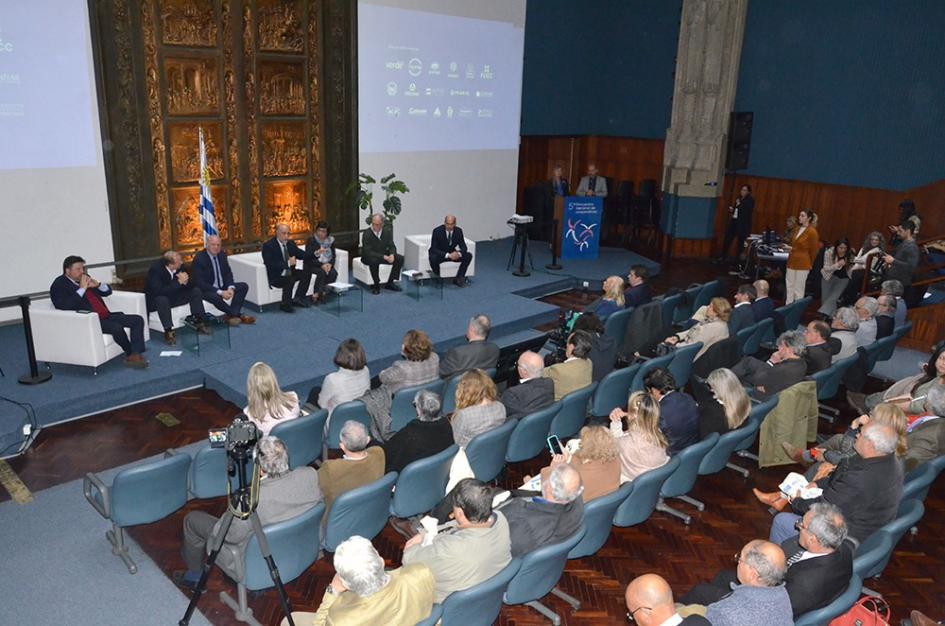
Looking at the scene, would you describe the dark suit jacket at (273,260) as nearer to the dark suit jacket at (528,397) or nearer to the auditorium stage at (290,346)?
the auditorium stage at (290,346)

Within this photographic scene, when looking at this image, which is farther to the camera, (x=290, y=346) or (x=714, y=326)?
(x=290, y=346)

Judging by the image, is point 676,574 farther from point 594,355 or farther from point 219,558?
point 219,558

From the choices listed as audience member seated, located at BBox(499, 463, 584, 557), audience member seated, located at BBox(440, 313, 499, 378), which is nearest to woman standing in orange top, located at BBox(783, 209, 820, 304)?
audience member seated, located at BBox(440, 313, 499, 378)

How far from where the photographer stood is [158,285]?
297 inches

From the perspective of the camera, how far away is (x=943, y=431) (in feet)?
15.8

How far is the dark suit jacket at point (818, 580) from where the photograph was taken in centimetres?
328

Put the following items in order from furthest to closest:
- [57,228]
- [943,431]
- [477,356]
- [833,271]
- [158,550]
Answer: [833,271] → [57,228] → [477,356] → [943,431] → [158,550]

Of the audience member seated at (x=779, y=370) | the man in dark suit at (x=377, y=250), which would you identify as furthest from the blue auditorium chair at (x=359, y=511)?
the man in dark suit at (x=377, y=250)

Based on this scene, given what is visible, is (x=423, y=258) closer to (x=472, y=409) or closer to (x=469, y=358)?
(x=469, y=358)

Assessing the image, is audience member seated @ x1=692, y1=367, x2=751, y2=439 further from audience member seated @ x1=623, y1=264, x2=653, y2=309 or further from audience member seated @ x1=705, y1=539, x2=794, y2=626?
audience member seated @ x1=623, y1=264, x2=653, y2=309

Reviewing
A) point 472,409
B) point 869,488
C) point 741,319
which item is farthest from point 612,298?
point 869,488

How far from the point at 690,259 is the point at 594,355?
8275 mm

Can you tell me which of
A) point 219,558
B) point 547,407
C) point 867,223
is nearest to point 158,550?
point 219,558

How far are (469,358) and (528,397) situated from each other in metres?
0.76
